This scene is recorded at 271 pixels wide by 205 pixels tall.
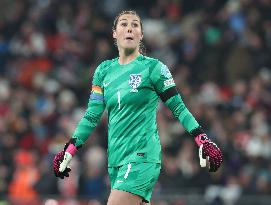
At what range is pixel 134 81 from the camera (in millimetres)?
7992

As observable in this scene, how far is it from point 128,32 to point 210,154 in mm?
1371

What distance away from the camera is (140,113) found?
7938mm

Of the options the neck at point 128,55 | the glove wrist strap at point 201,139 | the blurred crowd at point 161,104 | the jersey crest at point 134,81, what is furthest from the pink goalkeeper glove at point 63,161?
the blurred crowd at point 161,104

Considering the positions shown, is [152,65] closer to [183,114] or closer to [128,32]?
[128,32]

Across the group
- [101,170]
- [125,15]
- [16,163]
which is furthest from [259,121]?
[125,15]

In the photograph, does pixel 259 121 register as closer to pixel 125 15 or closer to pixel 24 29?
pixel 24 29

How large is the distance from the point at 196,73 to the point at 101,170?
354cm

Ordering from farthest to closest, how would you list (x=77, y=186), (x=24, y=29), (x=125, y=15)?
(x=24, y=29) < (x=77, y=186) < (x=125, y=15)

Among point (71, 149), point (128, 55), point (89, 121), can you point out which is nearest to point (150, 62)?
point (128, 55)

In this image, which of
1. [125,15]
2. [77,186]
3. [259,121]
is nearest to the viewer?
[125,15]

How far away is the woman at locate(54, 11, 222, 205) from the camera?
7.77 metres

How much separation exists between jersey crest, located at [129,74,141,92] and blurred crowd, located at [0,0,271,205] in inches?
224

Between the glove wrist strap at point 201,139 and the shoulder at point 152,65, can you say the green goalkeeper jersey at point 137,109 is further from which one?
the glove wrist strap at point 201,139

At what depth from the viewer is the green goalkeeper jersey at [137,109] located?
7.87 m
